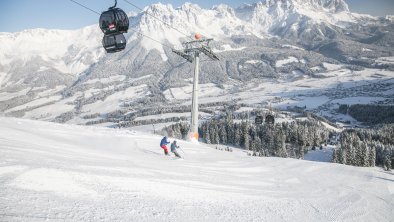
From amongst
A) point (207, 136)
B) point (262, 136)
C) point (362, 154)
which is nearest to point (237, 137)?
point (262, 136)

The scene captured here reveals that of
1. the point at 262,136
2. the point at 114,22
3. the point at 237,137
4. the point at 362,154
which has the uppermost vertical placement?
the point at 114,22

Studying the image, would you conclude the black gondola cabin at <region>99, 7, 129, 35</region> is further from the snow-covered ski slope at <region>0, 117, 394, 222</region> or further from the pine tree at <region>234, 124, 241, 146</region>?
the pine tree at <region>234, 124, 241, 146</region>

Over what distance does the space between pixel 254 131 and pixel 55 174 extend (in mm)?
107861

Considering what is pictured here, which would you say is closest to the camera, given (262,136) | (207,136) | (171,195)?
(171,195)

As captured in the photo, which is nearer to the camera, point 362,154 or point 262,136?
point 362,154

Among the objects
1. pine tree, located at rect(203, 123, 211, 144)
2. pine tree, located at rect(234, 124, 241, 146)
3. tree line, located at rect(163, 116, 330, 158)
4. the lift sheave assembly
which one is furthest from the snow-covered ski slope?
pine tree, located at rect(203, 123, 211, 144)

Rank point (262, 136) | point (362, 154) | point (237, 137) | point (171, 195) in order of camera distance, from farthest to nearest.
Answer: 1. point (262, 136)
2. point (237, 137)
3. point (362, 154)
4. point (171, 195)

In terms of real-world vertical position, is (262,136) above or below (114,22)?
below

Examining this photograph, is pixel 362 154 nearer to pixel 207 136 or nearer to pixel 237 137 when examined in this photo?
pixel 237 137

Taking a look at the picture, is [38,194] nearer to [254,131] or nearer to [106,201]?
[106,201]

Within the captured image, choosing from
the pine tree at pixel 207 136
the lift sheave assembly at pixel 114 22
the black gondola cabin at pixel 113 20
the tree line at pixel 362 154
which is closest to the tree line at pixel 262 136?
the pine tree at pixel 207 136

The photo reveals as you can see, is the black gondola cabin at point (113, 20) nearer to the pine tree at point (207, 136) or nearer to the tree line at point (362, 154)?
the tree line at point (362, 154)

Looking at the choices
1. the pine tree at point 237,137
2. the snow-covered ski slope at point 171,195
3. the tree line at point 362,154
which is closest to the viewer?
the snow-covered ski slope at point 171,195

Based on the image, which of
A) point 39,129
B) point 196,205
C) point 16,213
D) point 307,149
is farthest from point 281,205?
point 307,149
